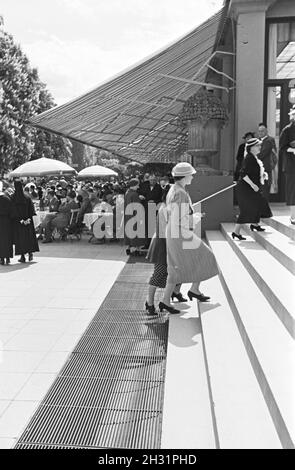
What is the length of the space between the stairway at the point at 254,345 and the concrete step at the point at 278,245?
0.01 m

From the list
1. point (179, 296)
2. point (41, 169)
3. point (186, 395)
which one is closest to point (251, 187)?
point (179, 296)

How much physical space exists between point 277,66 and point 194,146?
9.21 ft

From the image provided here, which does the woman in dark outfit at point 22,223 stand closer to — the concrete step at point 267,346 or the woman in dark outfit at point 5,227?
the woman in dark outfit at point 5,227

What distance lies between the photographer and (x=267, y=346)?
355cm

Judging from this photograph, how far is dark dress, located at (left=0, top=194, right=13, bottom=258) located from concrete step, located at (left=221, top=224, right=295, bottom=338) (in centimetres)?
467

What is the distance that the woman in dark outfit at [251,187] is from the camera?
6945 mm

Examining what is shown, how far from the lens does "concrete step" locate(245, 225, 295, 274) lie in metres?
5.25

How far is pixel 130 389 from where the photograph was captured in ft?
13.7

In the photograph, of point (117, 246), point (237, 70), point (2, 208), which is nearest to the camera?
point (2, 208)

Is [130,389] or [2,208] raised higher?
[2,208]

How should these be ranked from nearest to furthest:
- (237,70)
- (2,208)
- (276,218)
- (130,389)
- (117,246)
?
(130,389) → (276,218) → (2,208) → (237,70) → (117,246)

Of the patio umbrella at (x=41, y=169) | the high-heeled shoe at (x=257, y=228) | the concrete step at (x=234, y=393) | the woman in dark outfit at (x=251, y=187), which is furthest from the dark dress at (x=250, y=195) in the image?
the patio umbrella at (x=41, y=169)
